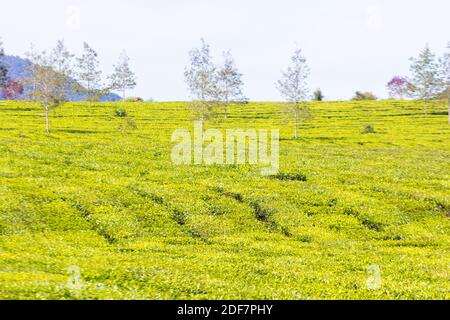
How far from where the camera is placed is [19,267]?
17094 mm

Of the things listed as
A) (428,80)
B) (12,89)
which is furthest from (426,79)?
(12,89)

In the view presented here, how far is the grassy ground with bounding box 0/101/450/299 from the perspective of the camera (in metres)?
16.7

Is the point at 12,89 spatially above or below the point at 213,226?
above

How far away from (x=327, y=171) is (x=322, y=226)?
1488 cm

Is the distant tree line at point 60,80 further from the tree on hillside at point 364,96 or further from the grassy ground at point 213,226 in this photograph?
the tree on hillside at point 364,96

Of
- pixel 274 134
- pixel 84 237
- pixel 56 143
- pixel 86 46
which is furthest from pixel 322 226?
pixel 86 46

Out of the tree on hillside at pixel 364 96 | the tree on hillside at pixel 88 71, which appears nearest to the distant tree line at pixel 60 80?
the tree on hillside at pixel 88 71

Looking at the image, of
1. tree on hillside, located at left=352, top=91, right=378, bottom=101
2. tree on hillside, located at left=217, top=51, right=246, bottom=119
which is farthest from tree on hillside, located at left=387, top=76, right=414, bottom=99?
tree on hillside, located at left=217, top=51, right=246, bottom=119

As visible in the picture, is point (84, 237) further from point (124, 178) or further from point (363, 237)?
point (363, 237)

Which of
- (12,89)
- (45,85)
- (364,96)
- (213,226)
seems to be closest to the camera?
(213,226)

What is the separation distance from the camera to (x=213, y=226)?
28562mm

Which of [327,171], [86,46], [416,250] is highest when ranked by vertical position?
[86,46]

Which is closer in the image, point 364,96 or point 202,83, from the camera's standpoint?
point 202,83

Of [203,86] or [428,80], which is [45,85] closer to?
[203,86]
